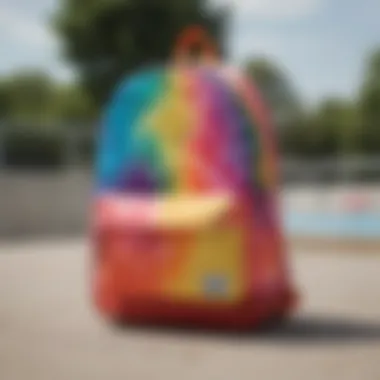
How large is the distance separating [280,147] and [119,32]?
0.22m

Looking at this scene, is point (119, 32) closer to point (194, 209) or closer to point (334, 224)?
point (194, 209)

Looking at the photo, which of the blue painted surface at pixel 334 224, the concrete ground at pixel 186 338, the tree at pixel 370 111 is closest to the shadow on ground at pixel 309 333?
the concrete ground at pixel 186 338

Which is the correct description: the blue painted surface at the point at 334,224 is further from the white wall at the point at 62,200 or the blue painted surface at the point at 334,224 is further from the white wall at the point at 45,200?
the white wall at the point at 45,200

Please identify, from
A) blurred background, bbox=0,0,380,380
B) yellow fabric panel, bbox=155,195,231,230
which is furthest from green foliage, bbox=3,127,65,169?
yellow fabric panel, bbox=155,195,231,230

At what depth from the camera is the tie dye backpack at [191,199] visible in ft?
3.97

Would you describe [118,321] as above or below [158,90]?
below

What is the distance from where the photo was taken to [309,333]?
1.20m

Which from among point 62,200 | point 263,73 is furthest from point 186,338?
point 263,73

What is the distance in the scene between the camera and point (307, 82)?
118 cm

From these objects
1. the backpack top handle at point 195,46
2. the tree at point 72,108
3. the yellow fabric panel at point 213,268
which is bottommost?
the yellow fabric panel at point 213,268

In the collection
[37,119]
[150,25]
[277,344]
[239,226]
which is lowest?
[277,344]

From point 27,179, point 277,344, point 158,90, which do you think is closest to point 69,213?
point 27,179

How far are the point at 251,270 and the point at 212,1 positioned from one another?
1.06 feet

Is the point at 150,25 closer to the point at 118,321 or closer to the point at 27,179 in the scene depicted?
the point at 27,179
